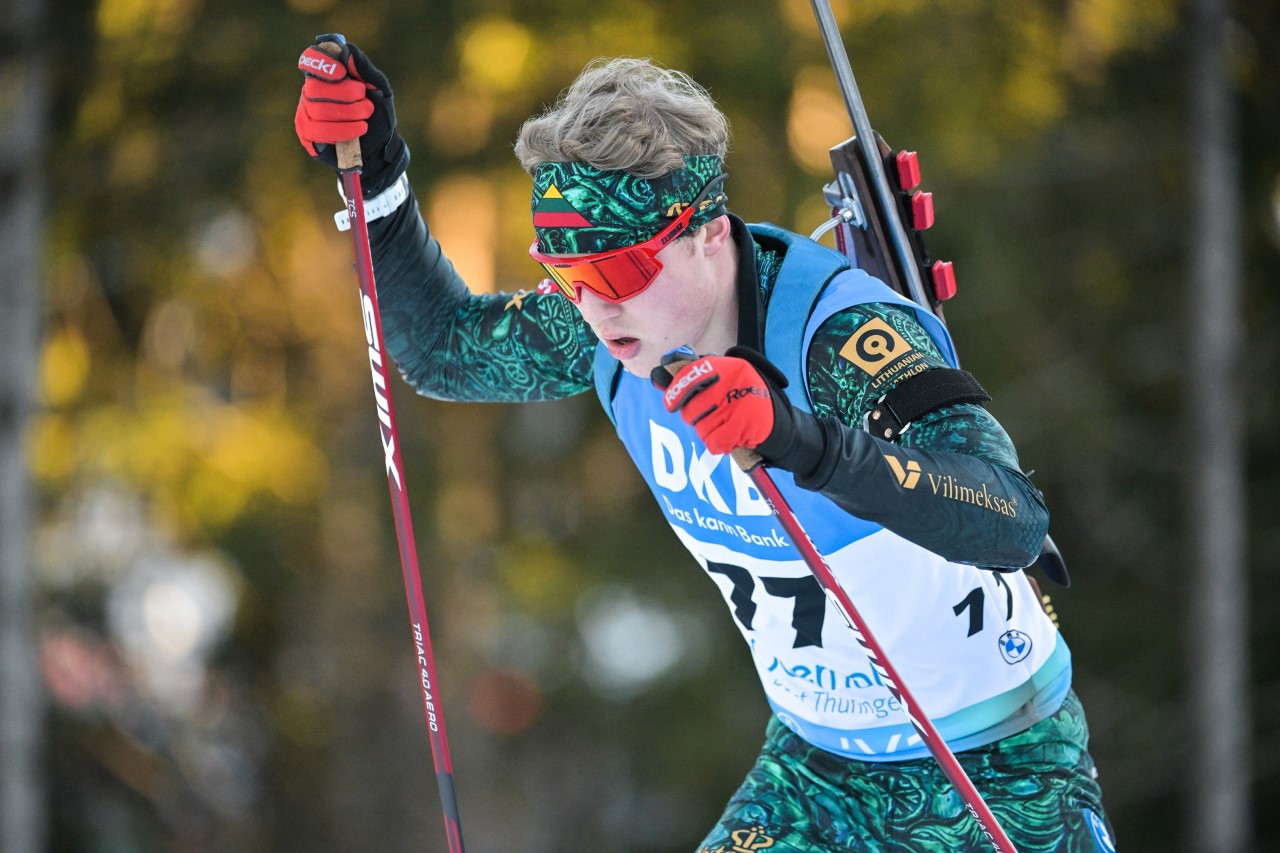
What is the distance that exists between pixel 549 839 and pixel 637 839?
2.68ft

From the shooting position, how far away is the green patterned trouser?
7.74 ft

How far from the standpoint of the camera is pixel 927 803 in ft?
7.98

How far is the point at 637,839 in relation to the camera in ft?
35.6

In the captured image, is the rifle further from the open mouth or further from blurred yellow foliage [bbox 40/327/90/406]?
blurred yellow foliage [bbox 40/327/90/406]

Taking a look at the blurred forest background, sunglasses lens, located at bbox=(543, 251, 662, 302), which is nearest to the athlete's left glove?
sunglasses lens, located at bbox=(543, 251, 662, 302)

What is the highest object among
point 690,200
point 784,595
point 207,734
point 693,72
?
point 693,72

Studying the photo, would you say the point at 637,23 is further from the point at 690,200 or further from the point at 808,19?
the point at 690,200

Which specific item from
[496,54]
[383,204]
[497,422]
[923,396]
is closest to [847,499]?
[923,396]

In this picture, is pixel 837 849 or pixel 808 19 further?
pixel 808 19

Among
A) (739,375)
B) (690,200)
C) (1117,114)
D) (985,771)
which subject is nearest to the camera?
(739,375)

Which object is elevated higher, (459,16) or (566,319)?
(459,16)

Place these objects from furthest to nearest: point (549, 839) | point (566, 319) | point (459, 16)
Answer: point (549, 839) → point (459, 16) → point (566, 319)

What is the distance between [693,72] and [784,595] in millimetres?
6710

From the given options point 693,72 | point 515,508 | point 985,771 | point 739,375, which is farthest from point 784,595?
point 515,508
